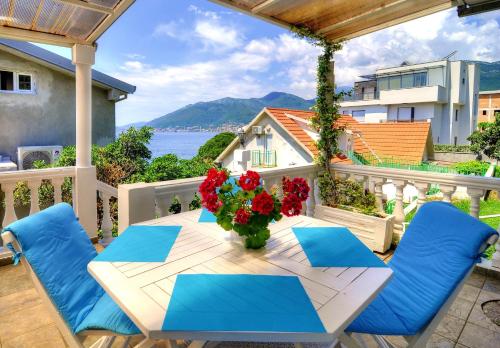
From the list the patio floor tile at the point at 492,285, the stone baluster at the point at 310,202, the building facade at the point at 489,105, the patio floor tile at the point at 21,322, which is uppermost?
the building facade at the point at 489,105

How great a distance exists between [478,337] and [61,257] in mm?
2473

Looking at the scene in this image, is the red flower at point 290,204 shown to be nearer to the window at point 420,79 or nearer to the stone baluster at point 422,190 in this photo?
the stone baluster at point 422,190

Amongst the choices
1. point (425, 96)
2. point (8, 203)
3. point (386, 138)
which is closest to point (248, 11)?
point (8, 203)

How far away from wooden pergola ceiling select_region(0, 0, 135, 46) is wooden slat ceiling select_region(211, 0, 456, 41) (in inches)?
37.8

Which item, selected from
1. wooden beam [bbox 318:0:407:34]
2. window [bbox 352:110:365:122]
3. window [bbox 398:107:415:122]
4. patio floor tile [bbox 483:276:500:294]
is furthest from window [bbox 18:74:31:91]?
window [bbox 398:107:415:122]

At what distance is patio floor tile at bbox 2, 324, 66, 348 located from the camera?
5.82 feet

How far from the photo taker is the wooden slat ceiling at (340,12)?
2770 millimetres

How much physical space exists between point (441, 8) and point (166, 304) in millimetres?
3352

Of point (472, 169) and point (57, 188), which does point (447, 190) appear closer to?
point (57, 188)

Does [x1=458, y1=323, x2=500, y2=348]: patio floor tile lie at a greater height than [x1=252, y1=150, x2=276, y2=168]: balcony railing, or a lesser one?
lesser

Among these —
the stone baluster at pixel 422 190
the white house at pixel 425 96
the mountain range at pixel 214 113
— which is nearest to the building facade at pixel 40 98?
the mountain range at pixel 214 113

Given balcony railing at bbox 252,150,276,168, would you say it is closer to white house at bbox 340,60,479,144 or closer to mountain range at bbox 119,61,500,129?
mountain range at bbox 119,61,500,129

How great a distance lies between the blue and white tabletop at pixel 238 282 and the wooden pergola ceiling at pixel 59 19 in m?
1.92

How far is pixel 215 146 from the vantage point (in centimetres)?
1689
